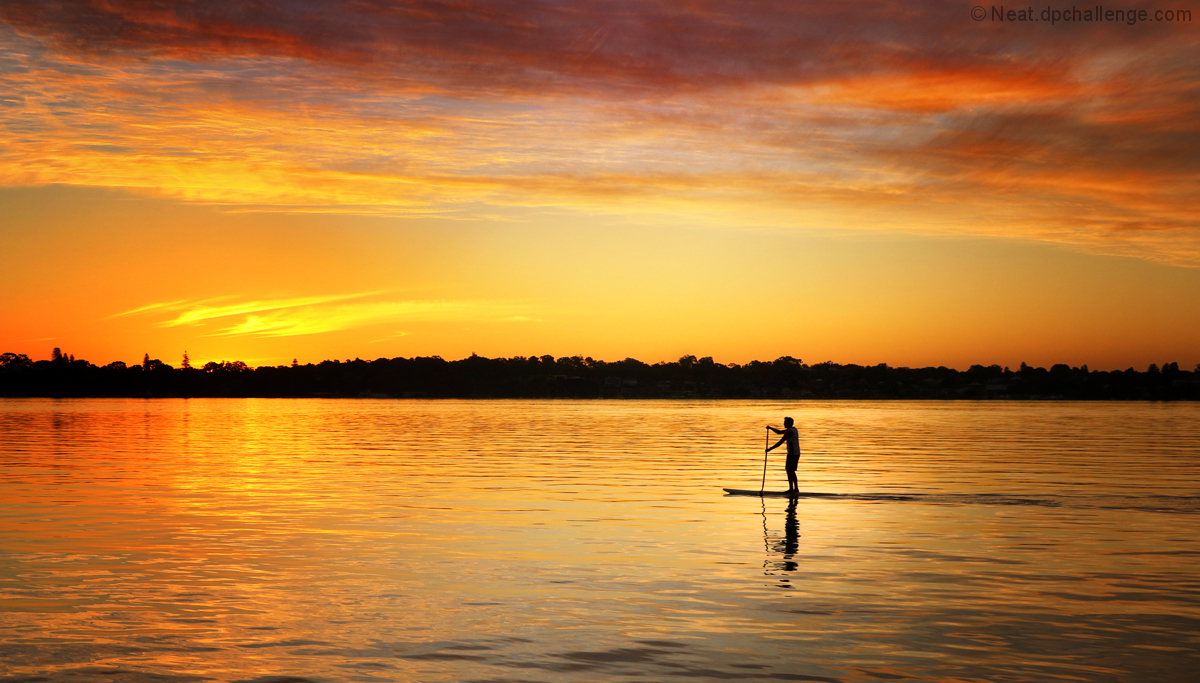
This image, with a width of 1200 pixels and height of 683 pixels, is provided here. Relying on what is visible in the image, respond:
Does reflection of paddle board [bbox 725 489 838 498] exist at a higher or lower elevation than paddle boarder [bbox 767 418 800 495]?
lower

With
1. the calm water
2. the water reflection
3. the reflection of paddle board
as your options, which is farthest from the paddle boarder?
the water reflection

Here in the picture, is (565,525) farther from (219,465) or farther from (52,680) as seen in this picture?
(219,465)

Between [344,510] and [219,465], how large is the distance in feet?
73.8

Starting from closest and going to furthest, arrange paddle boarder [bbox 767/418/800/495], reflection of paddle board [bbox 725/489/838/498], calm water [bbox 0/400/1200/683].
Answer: calm water [bbox 0/400/1200/683] < reflection of paddle board [bbox 725/489/838/498] < paddle boarder [bbox 767/418/800/495]

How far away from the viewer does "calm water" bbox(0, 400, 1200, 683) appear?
12703mm

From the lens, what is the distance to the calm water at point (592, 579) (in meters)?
12.7

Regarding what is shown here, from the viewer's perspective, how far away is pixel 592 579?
1827 centimetres

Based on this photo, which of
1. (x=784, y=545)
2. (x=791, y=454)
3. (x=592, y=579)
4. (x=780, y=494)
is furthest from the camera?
(x=791, y=454)

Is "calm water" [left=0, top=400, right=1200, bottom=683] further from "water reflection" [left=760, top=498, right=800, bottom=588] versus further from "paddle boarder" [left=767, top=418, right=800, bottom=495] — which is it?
"paddle boarder" [left=767, top=418, right=800, bottom=495]

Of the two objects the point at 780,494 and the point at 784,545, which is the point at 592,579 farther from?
the point at 780,494

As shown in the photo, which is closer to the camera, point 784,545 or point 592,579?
point 592,579

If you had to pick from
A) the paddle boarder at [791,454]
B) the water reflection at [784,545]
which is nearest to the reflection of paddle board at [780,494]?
the paddle boarder at [791,454]

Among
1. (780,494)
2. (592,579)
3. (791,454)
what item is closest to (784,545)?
(592,579)

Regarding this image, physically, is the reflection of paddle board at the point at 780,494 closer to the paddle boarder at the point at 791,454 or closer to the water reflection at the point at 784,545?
the paddle boarder at the point at 791,454
